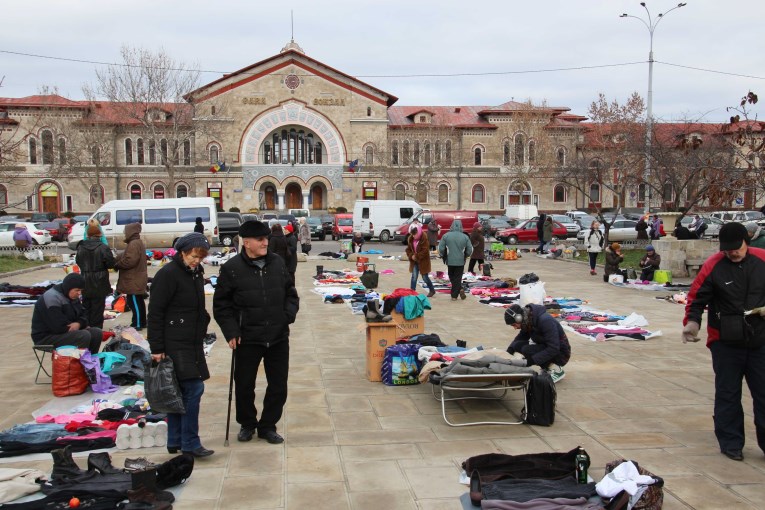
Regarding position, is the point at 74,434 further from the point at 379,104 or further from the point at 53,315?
the point at 379,104

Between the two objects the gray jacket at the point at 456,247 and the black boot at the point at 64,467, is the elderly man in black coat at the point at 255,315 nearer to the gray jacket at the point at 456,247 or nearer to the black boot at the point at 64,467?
the black boot at the point at 64,467

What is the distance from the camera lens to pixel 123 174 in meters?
54.5

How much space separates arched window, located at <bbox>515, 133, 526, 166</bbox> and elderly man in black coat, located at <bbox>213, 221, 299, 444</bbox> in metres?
52.9

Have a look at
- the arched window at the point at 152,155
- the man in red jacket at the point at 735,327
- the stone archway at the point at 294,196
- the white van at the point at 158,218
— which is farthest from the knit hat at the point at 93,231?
the arched window at the point at 152,155

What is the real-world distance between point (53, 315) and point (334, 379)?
3.33 m

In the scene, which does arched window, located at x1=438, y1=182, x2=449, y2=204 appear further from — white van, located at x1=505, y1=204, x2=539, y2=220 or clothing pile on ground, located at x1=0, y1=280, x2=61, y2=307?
clothing pile on ground, located at x1=0, y1=280, x2=61, y2=307

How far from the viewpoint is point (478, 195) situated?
58500mm

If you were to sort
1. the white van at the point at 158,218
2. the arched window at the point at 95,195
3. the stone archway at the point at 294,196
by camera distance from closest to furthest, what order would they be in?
the white van at the point at 158,218, the arched window at the point at 95,195, the stone archway at the point at 294,196

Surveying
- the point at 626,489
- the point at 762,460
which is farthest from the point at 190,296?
the point at 762,460

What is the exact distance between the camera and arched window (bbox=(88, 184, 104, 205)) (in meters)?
53.2

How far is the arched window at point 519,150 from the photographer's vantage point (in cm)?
5656

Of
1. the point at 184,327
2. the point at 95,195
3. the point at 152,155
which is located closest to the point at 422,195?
the point at 152,155

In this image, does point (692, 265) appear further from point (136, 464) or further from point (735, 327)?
point (136, 464)

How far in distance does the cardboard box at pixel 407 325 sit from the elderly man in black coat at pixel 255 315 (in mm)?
3062
